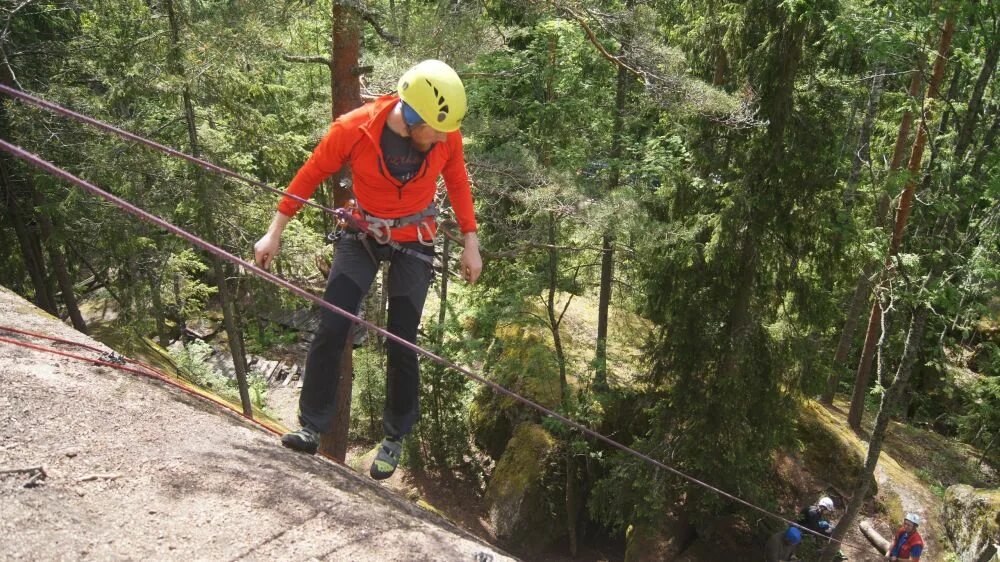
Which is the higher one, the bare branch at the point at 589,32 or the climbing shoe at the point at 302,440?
the bare branch at the point at 589,32

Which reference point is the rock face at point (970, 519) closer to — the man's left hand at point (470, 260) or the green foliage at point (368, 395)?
the man's left hand at point (470, 260)

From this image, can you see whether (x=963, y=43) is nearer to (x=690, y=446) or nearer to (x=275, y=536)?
(x=690, y=446)

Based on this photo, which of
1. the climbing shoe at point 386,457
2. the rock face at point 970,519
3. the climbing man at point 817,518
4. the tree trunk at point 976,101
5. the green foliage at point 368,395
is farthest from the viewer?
the green foliage at point 368,395

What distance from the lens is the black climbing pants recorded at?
438 cm

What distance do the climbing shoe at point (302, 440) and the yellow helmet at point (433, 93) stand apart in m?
2.23

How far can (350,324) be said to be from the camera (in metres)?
4.42

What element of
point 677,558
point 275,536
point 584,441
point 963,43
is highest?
point 963,43

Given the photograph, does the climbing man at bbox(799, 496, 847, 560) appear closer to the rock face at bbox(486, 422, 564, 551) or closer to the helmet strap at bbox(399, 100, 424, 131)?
the rock face at bbox(486, 422, 564, 551)

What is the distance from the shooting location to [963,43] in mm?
6945

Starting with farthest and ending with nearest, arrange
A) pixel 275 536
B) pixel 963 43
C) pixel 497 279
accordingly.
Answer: pixel 497 279, pixel 963 43, pixel 275 536

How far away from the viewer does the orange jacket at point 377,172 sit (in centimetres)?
408

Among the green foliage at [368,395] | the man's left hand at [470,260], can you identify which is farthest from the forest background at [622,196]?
the man's left hand at [470,260]

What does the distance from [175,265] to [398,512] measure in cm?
1124

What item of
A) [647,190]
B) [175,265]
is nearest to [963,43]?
[647,190]
